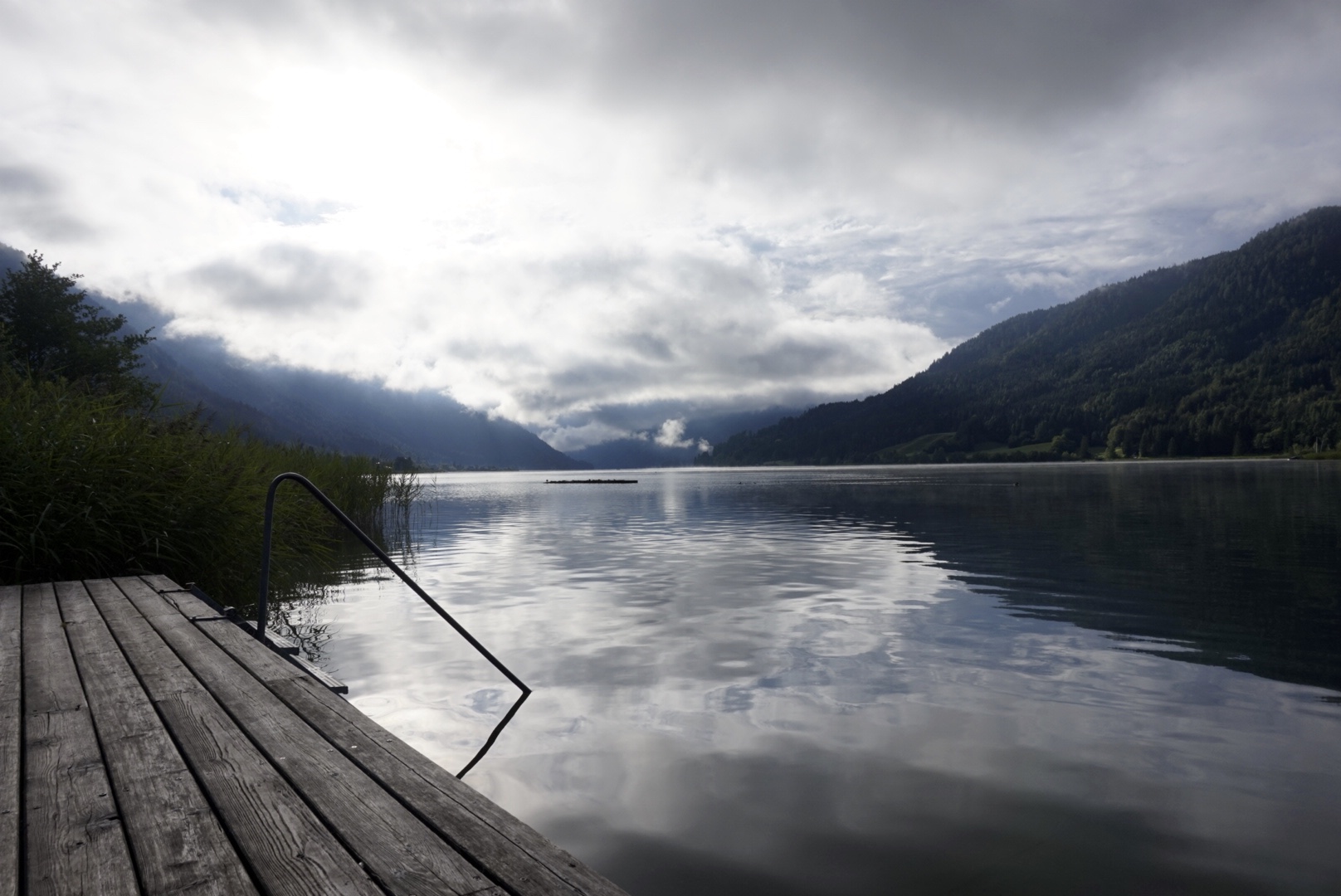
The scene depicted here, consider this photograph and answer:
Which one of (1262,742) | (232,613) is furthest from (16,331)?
(1262,742)

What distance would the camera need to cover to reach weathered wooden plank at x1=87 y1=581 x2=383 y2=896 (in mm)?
2869

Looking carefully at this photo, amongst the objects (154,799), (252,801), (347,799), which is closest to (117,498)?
(154,799)

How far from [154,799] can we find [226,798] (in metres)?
0.32

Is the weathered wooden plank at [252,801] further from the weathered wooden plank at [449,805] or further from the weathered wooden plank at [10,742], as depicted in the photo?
the weathered wooden plank at [10,742]

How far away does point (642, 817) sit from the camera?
5898 mm

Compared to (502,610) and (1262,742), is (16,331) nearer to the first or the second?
(502,610)

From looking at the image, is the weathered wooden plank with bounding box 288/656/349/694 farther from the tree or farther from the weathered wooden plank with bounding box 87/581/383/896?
the tree

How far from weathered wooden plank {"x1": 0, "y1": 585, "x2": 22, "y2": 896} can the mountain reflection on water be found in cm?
322

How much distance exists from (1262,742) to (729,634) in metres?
6.74

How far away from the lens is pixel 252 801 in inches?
139

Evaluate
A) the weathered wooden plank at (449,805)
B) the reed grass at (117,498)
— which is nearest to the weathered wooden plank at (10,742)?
the weathered wooden plank at (449,805)

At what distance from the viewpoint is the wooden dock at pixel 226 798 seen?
2.87m

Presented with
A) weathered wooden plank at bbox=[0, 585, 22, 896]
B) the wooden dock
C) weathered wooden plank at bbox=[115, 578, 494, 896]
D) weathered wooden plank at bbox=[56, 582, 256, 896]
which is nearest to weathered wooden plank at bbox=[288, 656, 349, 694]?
the wooden dock

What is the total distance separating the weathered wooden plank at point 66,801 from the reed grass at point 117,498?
6.09 metres
